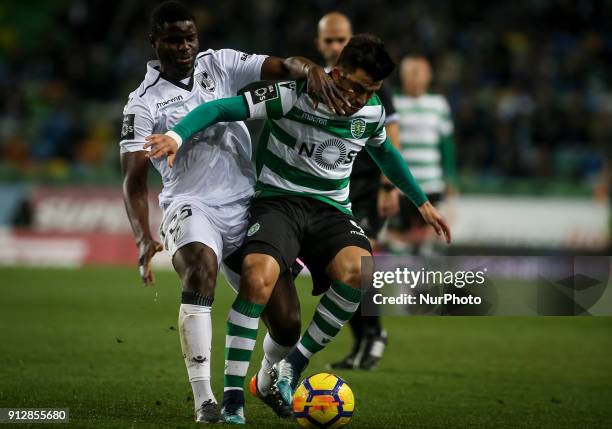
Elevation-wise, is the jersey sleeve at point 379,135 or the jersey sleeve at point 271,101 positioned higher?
the jersey sleeve at point 271,101

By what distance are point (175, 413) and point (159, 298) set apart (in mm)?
7626

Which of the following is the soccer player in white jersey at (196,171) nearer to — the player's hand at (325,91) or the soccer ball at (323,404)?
the player's hand at (325,91)

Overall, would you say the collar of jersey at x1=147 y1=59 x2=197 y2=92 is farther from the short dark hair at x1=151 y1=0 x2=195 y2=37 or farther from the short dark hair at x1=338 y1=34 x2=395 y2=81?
the short dark hair at x1=338 y1=34 x2=395 y2=81

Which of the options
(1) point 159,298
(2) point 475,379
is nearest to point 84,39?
(1) point 159,298

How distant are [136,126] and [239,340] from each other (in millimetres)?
1268

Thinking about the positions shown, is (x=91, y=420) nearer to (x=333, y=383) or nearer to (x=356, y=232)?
(x=333, y=383)

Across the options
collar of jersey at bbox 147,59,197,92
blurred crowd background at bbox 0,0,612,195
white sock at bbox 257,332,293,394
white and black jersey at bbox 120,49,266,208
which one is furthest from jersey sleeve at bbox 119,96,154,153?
blurred crowd background at bbox 0,0,612,195

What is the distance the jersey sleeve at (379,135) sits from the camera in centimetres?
578

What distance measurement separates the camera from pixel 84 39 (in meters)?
22.0

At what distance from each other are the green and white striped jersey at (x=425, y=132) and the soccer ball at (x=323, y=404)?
5.06 metres

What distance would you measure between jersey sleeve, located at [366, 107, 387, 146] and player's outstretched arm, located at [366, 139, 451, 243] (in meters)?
0.05

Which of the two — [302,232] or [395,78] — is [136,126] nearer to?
[302,232]

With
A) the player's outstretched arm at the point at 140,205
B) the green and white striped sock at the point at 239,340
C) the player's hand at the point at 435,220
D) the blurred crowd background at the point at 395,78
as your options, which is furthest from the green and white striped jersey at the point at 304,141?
the blurred crowd background at the point at 395,78

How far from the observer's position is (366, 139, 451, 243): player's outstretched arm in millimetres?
5984
